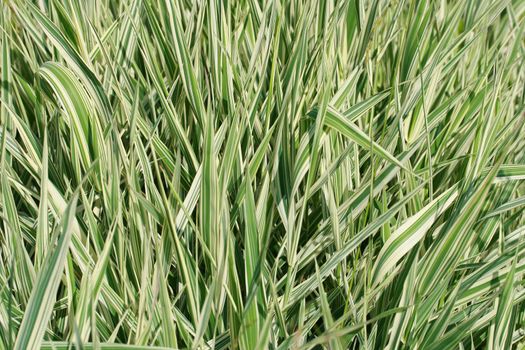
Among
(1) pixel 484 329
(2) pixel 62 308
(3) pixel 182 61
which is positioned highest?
(3) pixel 182 61

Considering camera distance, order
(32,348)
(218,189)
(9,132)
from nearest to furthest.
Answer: (32,348) < (218,189) < (9,132)

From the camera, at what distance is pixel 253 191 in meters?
1.06

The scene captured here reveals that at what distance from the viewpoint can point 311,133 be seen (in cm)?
102

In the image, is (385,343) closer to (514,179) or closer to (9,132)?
(514,179)

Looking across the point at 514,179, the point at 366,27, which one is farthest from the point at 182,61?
the point at 514,179

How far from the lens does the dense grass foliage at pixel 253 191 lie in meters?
0.87

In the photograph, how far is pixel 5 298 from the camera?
91cm

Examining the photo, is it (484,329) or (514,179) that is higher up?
(514,179)

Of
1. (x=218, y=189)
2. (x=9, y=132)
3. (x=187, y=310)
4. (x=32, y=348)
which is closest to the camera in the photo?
(x=32, y=348)

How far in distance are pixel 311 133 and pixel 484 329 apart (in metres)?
0.38

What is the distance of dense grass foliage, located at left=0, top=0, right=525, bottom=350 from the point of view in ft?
2.85

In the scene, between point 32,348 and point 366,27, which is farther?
point 366,27

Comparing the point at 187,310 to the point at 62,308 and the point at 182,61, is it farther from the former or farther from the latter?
the point at 182,61

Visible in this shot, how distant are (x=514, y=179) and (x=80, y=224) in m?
0.67
